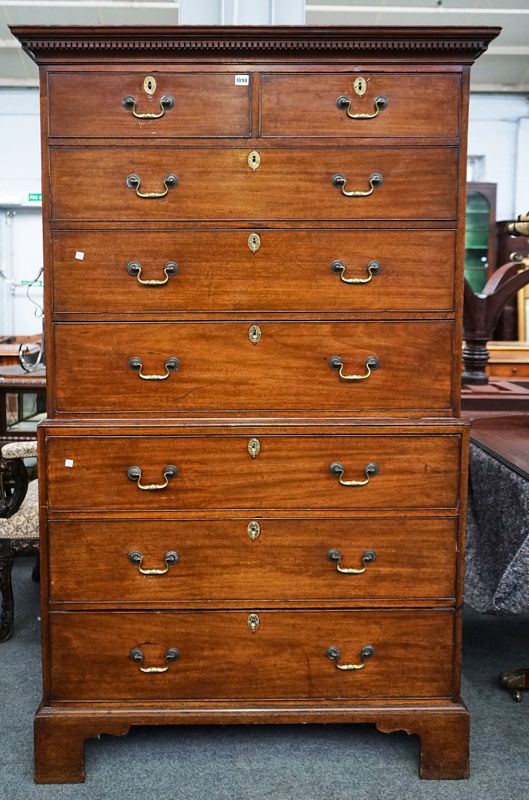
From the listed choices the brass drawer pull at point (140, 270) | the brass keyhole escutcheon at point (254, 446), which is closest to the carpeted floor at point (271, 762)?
the brass keyhole escutcheon at point (254, 446)

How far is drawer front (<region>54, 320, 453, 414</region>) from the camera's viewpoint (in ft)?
6.84

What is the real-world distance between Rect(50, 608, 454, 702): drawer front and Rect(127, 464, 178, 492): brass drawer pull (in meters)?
0.35

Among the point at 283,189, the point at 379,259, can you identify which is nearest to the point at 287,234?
the point at 283,189

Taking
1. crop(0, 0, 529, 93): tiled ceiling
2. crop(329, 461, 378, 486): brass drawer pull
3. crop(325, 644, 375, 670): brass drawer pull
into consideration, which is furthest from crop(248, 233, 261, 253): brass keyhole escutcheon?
crop(0, 0, 529, 93): tiled ceiling

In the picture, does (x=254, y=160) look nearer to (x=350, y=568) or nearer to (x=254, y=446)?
(x=254, y=446)

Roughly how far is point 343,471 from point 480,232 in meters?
6.41

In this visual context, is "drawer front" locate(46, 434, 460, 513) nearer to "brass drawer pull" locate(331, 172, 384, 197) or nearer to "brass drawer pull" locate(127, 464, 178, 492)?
"brass drawer pull" locate(127, 464, 178, 492)

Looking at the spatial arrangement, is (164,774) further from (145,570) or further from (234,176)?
(234,176)

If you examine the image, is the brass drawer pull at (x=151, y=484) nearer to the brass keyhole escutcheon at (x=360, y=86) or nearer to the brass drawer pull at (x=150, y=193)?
the brass drawer pull at (x=150, y=193)

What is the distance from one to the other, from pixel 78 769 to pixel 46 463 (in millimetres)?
833

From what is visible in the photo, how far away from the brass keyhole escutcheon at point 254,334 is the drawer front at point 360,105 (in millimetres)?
486

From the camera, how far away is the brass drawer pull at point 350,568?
2.15 meters

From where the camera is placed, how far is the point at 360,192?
6.75 ft

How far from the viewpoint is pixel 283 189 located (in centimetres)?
205
